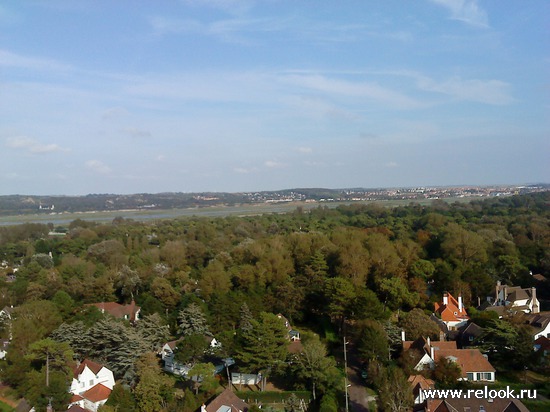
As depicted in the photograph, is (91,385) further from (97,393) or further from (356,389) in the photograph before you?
(356,389)

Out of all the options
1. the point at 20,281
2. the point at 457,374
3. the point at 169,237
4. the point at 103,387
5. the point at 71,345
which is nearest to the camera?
the point at 457,374

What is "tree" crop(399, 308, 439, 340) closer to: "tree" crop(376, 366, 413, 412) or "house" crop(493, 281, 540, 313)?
"tree" crop(376, 366, 413, 412)

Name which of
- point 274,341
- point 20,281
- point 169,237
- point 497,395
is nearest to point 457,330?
point 497,395

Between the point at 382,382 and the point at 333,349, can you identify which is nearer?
the point at 382,382

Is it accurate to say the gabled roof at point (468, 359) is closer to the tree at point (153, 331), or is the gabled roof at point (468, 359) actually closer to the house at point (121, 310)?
the tree at point (153, 331)

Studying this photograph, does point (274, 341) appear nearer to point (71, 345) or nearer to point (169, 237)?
point (71, 345)

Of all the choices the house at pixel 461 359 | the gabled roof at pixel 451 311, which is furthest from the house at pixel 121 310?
the gabled roof at pixel 451 311

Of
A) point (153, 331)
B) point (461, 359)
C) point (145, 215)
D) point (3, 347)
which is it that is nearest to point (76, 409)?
point (153, 331)
